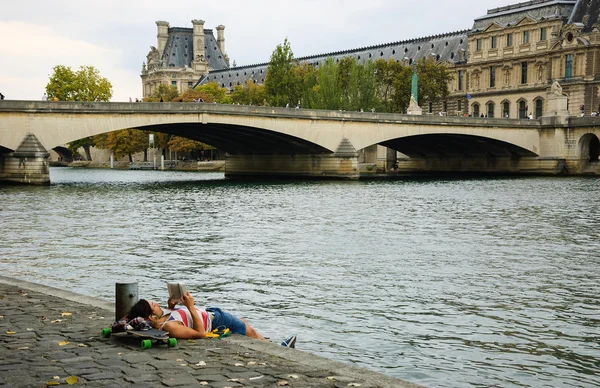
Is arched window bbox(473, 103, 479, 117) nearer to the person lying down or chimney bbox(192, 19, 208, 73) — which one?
chimney bbox(192, 19, 208, 73)

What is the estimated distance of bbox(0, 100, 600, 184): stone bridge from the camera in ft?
193

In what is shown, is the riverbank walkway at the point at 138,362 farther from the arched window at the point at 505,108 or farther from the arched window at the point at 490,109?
the arched window at the point at 490,109

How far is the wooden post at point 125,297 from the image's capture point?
398 inches

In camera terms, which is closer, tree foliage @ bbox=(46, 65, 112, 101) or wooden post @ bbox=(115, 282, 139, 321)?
wooden post @ bbox=(115, 282, 139, 321)

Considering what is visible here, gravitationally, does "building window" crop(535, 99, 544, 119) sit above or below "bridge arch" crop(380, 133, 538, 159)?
above

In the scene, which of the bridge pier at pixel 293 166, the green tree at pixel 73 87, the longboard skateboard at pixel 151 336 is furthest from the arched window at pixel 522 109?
the longboard skateboard at pixel 151 336

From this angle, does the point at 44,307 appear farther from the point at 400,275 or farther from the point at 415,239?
the point at 415,239

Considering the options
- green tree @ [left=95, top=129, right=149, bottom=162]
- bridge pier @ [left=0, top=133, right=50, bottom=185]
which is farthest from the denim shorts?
green tree @ [left=95, top=129, right=149, bottom=162]

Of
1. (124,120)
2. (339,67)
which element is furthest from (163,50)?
(124,120)

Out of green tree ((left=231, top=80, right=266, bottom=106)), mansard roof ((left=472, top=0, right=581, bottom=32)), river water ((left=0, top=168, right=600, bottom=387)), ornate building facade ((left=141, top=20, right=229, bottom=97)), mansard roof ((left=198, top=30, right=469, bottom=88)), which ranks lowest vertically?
river water ((left=0, top=168, right=600, bottom=387))

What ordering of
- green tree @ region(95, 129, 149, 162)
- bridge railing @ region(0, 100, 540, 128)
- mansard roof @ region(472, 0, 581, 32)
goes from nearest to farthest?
bridge railing @ region(0, 100, 540, 128) < mansard roof @ region(472, 0, 581, 32) < green tree @ region(95, 129, 149, 162)

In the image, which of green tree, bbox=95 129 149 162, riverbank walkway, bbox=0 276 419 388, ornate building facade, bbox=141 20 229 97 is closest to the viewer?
riverbank walkway, bbox=0 276 419 388

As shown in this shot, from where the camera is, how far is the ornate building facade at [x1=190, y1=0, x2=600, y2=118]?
313 feet

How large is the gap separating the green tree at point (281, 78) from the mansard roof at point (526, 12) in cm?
3346
